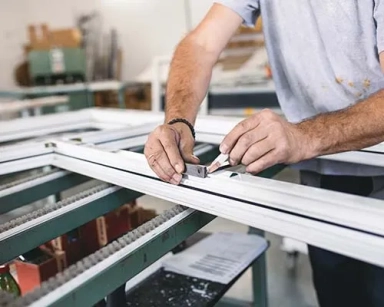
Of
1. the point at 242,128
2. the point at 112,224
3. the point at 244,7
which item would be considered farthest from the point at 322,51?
the point at 112,224

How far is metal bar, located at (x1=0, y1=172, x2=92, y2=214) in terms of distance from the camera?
0.96 m

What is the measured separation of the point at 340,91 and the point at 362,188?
0.88 feet

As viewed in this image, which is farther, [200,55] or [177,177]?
[200,55]

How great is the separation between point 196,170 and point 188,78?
418mm

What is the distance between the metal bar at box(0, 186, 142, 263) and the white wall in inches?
200

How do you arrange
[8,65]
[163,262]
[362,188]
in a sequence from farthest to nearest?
[8,65]
[163,262]
[362,188]

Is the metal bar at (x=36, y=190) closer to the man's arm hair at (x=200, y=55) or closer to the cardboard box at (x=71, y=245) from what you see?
the cardboard box at (x=71, y=245)

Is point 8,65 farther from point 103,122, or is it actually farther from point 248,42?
point 103,122

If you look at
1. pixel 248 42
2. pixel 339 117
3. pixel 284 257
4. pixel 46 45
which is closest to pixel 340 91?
pixel 339 117

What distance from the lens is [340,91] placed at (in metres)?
1.03

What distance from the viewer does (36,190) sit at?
1022 mm

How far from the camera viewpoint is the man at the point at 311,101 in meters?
0.76

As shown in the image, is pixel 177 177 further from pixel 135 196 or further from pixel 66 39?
pixel 66 39

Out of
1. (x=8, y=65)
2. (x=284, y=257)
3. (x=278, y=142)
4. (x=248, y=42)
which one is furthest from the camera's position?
(x=8, y=65)
